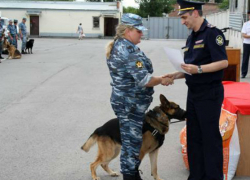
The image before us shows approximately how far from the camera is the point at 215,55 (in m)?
3.77

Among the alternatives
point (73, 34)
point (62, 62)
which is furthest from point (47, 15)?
point (62, 62)

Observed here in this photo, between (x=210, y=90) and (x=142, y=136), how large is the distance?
94 centimetres

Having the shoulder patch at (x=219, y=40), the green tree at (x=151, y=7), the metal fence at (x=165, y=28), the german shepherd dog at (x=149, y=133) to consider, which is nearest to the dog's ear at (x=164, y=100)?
the german shepherd dog at (x=149, y=133)

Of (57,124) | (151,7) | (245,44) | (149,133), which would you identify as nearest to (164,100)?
(149,133)

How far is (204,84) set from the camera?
3.94 metres

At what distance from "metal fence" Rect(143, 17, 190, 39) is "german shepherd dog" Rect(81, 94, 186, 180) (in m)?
45.2

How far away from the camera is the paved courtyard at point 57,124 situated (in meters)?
5.20

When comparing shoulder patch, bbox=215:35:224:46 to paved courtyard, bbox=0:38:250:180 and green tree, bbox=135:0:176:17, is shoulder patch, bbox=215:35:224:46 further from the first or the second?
green tree, bbox=135:0:176:17

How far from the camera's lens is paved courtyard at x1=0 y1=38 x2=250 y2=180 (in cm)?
520

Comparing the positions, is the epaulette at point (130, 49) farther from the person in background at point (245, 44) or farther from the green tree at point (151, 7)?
the green tree at point (151, 7)

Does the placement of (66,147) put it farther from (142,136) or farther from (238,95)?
(238,95)

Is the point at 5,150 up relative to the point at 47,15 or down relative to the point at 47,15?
down

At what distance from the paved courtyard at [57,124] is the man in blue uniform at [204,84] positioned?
2.71 ft

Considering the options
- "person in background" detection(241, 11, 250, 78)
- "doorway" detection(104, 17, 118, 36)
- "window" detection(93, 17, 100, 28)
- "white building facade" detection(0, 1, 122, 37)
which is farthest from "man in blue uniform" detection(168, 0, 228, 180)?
"doorway" detection(104, 17, 118, 36)
